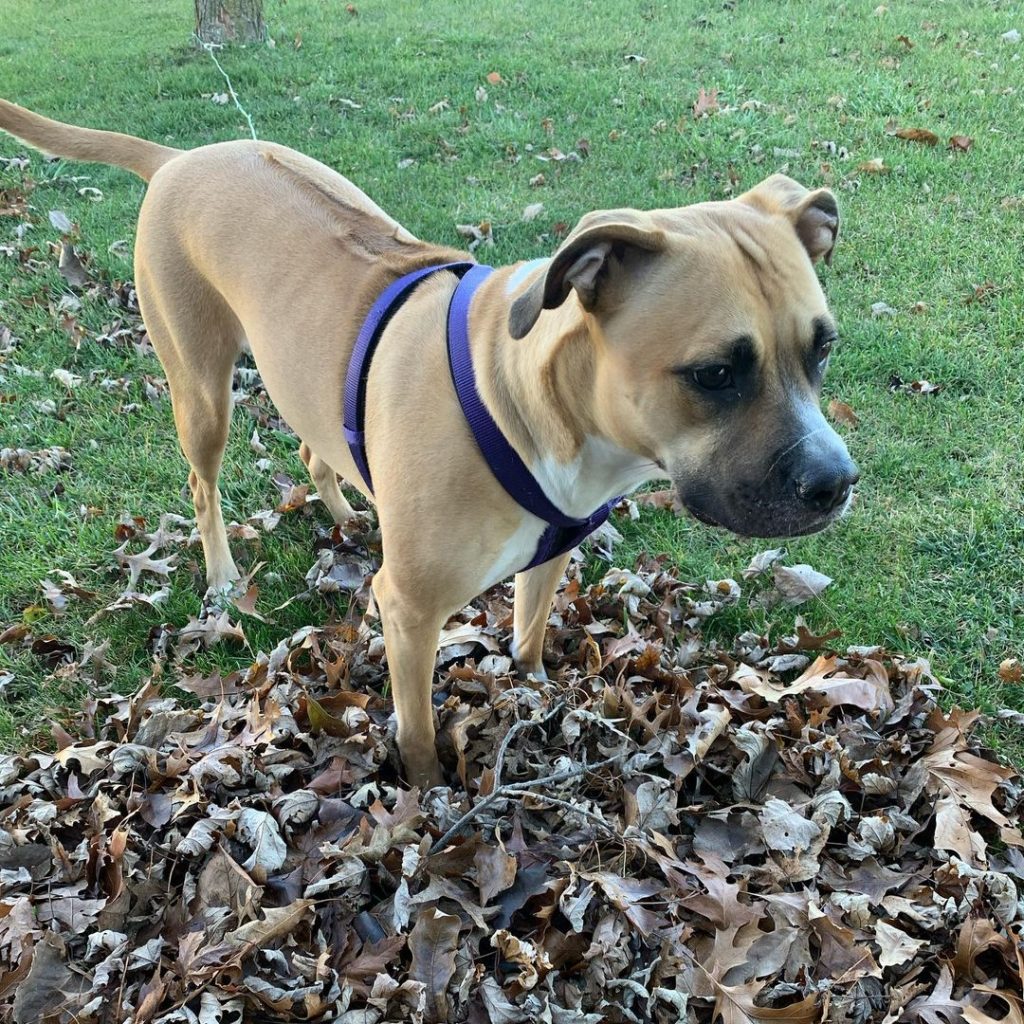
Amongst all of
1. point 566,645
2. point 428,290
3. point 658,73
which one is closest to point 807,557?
point 566,645

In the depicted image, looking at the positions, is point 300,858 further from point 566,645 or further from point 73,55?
point 73,55

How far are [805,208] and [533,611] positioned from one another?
1699 millimetres

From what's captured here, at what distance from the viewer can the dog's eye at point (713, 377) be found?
7.44 ft

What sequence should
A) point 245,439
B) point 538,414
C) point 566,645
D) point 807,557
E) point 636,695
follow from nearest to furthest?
point 538,414
point 636,695
point 566,645
point 807,557
point 245,439

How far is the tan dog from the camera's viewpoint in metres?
2.29

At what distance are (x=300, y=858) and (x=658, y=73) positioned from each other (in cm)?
912

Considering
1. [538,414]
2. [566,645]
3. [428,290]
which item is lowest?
[566,645]

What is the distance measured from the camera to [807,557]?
414 centimetres

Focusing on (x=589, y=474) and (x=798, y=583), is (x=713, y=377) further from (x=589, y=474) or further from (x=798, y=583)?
(x=798, y=583)

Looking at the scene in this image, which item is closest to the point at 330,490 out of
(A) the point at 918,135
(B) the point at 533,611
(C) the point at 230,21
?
(B) the point at 533,611

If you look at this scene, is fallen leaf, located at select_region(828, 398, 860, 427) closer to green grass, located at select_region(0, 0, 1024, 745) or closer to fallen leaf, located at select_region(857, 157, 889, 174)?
green grass, located at select_region(0, 0, 1024, 745)

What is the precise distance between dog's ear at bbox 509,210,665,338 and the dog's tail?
2.30 metres

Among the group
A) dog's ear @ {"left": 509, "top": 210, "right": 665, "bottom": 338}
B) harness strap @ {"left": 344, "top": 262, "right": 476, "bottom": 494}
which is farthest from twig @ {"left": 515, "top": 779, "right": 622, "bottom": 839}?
dog's ear @ {"left": 509, "top": 210, "right": 665, "bottom": 338}

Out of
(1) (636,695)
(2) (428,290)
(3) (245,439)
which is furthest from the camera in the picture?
(3) (245,439)
